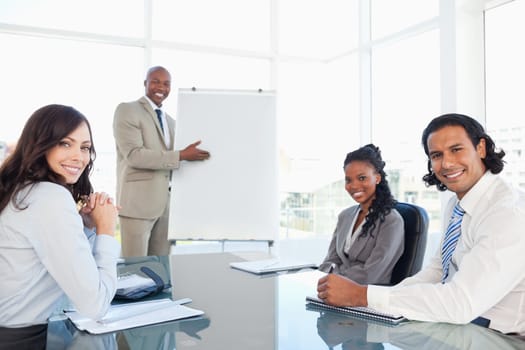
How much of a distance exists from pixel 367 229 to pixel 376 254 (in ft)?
0.51

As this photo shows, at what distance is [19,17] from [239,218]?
2.63 m

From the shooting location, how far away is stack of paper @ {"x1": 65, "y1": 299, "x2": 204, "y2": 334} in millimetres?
1133

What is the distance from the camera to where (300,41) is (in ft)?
16.6

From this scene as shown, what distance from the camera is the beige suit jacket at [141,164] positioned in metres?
3.12

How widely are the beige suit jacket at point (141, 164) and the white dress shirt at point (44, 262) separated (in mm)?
1961

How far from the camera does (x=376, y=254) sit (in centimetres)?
198

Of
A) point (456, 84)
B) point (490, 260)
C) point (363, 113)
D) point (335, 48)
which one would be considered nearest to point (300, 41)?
point (335, 48)

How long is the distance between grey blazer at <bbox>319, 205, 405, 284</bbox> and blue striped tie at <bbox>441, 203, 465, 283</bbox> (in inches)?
18.1

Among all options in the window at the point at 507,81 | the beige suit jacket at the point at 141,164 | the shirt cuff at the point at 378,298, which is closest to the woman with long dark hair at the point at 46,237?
the shirt cuff at the point at 378,298

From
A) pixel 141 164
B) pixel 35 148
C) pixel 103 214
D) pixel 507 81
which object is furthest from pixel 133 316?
pixel 507 81

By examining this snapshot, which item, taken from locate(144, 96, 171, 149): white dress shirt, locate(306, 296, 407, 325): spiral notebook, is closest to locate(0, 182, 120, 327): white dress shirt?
locate(306, 296, 407, 325): spiral notebook

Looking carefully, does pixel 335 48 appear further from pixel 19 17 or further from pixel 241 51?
pixel 19 17

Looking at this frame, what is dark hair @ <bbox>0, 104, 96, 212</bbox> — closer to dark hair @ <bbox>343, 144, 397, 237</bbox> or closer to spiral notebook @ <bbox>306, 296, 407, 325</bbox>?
spiral notebook @ <bbox>306, 296, 407, 325</bbox>

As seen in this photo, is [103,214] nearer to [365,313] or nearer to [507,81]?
[365,313]
